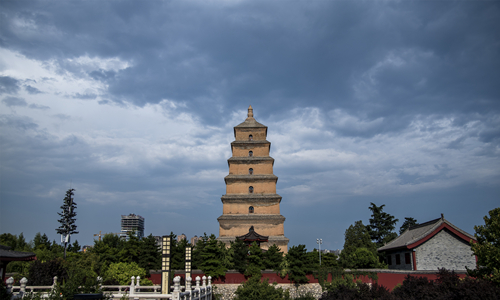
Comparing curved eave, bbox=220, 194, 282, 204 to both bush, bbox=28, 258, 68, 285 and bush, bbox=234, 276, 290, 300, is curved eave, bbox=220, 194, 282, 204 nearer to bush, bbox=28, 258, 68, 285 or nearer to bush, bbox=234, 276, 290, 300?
bush, bbox=234, 276, 290, 300

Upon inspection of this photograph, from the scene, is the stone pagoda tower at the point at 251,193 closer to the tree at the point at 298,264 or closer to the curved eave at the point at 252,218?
the curved eave at the point at 252,218

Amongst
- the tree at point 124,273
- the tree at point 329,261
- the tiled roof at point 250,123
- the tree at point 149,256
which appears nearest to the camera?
the tree at point 124,273

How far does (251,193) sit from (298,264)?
447 inches

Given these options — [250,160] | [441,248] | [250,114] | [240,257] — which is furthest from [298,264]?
[250,114]

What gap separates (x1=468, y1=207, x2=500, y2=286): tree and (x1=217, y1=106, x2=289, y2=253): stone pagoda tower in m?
19.2

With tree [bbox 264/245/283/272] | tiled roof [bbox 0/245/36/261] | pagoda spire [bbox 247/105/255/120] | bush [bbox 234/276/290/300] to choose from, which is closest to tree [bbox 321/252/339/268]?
tree [bbox 264/245/283/272]

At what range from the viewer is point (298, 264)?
2436cm

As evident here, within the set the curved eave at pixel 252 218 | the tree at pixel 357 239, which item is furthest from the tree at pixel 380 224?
the curved eave at pixel 252 218

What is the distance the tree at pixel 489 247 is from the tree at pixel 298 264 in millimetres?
11525

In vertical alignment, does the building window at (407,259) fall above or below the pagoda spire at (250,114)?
below

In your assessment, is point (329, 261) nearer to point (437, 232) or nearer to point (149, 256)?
point (437, 232)

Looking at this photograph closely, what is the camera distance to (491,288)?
1125 cm

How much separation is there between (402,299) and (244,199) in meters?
22.4

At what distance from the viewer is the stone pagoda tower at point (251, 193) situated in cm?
3288
